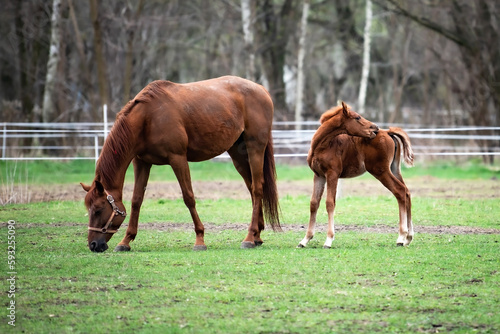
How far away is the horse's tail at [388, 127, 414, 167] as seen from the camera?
29.0 feet

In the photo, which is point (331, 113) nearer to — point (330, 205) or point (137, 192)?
point (330, 205)

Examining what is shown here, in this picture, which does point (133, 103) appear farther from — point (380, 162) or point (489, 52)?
point (489, 52)

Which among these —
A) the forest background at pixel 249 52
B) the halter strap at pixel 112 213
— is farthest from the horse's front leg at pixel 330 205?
the forest background at pixel 249 52

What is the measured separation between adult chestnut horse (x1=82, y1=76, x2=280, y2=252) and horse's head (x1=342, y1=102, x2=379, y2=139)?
3.95ft

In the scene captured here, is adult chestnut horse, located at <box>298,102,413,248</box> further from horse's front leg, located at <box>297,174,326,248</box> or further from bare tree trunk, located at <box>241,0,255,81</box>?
bare tree trunk, located at <box>241,0,255,81</box>

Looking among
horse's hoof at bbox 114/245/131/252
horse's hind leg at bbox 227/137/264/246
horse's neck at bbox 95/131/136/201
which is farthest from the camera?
horse's hind leg at bbox 227/137/264/246

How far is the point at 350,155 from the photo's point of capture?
8.73 m

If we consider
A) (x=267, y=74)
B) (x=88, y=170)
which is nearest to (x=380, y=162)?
(x=88, y=170)

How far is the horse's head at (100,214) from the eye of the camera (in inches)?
314

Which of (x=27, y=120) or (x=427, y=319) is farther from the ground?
(x=427, y=319)

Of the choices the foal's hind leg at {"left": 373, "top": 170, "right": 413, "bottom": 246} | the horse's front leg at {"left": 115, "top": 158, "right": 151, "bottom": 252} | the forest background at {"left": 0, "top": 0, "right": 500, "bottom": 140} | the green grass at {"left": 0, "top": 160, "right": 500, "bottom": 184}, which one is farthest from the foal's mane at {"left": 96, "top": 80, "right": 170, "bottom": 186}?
the forest background at {"left": 0, "top": 0, "right": 500, "bottom": 140}

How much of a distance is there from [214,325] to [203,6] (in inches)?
1148

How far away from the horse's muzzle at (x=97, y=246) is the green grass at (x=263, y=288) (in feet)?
0.48

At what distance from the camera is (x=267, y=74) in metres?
30.7
